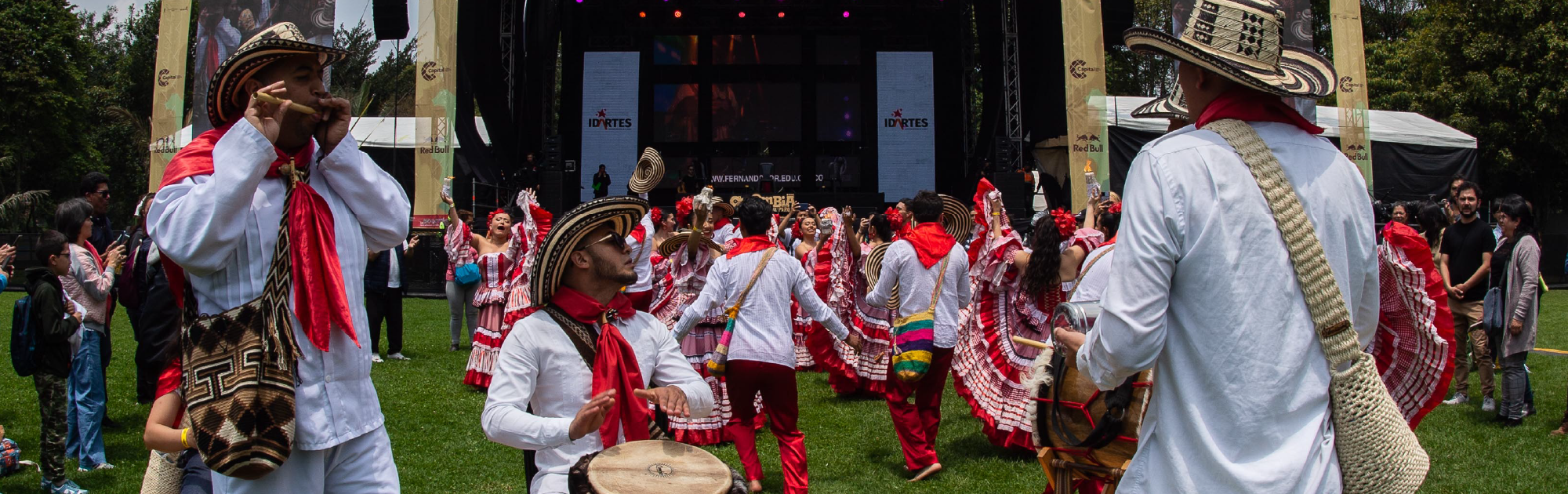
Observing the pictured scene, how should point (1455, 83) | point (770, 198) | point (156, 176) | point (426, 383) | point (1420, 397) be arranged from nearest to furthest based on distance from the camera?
1. point (1420, 397)
2. point (426, 383)
3. point (156, 176)
4. point (770, 198)
5. point (1455, 83)

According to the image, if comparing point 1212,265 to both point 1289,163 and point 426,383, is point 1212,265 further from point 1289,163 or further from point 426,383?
point 426,383

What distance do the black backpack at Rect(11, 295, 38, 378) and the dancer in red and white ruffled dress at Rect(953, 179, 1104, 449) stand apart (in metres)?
5.59

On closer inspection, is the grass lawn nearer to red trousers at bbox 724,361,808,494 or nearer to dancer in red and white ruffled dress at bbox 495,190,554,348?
red trousers at bbox 724,361,808,494

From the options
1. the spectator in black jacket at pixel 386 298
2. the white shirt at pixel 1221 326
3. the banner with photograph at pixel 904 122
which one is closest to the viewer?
the white shirt at pixel 1221 326

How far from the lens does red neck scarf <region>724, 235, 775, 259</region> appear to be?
6344mm

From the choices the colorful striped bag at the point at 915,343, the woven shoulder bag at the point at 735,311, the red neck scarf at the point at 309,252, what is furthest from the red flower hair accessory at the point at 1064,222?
the red neck scarf at the point at 309,252

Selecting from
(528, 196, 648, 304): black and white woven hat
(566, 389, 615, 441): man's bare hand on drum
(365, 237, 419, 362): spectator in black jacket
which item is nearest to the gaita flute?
(528, 196, 648, 304): black and white woven hat

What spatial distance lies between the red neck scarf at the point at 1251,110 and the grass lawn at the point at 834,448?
4132mm

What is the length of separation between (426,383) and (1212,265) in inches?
358

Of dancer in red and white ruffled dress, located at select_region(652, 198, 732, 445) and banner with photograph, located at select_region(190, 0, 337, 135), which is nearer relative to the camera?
dancer in red and white ruffled dress, located at select_region(652, 198, 732, 445)

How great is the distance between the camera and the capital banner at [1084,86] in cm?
1598

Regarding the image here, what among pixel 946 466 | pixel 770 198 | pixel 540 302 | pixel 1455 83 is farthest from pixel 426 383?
pixel 1455 83

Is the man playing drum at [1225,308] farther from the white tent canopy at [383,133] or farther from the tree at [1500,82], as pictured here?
the tree at [1500,82]

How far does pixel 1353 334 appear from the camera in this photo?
7.61 ft
